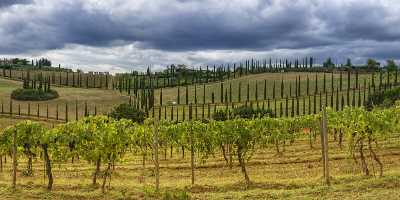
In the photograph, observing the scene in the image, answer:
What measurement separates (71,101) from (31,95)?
11181mm

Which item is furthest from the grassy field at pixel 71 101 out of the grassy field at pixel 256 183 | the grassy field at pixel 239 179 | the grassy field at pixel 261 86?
the grassy field at pixel 256 183

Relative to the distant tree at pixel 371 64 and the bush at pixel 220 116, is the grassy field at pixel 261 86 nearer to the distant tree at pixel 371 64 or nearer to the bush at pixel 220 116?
the distant tree at pixel 371 64

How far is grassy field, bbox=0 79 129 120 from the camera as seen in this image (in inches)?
4953

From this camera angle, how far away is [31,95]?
139m

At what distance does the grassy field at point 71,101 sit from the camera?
126m

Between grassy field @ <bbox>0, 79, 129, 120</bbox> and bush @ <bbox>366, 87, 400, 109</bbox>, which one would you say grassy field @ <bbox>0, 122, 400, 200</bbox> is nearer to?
bush @ <bbox>366, 87, 400, 109</bbox>

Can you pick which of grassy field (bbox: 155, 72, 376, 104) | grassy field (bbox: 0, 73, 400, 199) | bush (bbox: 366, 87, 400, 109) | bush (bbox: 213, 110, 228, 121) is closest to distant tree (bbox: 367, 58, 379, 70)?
grassy field (bbox: 155, 72, 376, 104)

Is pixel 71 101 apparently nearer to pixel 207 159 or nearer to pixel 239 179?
pixel 207 159

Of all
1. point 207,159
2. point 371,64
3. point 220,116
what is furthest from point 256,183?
point 371,64

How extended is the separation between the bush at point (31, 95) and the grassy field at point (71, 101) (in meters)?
2.00

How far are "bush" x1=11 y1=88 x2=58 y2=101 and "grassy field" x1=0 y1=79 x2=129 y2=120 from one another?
2003mm

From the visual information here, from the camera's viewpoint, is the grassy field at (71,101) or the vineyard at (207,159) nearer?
the vineyard at (207,159)

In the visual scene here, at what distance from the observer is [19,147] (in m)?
29.2

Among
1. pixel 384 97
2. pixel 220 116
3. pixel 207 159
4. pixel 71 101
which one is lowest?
pixel 207 159
